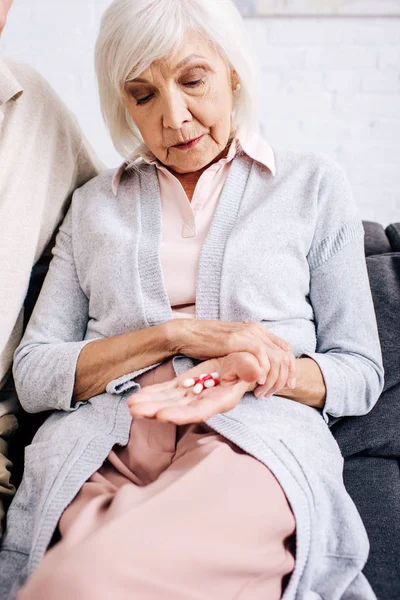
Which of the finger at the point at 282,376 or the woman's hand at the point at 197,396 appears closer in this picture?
the woman's hand at the point at 197,396

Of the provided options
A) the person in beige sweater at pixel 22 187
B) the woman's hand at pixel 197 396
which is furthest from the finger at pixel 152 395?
the person in beige sweater at pixel 22 187

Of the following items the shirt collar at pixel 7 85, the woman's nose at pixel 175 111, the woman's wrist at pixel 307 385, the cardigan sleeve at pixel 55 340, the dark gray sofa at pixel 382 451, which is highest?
the shirt collar at pixel 7 85

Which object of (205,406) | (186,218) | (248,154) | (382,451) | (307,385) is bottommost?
(382,451)

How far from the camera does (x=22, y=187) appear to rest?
125cm

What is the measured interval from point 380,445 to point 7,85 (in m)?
1.09

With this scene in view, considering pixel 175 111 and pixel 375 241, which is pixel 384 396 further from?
pixel 175 111

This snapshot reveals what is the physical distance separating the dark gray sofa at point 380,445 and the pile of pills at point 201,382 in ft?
1.33

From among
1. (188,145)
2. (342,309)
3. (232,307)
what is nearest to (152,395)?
(232,307)

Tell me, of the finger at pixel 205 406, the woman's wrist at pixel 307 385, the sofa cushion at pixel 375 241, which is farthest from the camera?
the sofa cushion at pixel 375 241

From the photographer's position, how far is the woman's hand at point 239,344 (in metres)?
0.96

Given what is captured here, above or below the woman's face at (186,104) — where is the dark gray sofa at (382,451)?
below

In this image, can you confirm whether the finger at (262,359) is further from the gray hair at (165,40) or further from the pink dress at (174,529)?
the gray hair at (165,40)

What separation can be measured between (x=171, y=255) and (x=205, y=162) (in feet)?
0.71

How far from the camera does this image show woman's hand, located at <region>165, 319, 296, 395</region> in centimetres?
96
